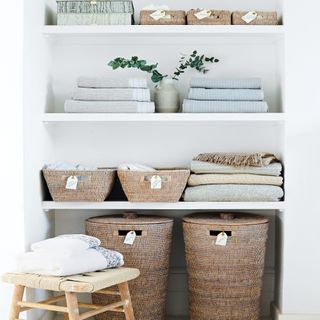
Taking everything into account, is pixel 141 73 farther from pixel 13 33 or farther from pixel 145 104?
pixel 13 33

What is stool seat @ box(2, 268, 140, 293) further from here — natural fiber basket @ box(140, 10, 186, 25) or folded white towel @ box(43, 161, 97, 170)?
natural fiber basket @ box(140, 10, 186, 25)

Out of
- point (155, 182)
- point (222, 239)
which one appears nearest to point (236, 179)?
point (222, 239)

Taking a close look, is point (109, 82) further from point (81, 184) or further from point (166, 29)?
point (81, 184)

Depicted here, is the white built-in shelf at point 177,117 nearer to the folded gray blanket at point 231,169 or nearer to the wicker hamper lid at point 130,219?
the folded gray blanket at point 231,169

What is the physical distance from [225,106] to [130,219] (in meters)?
0.80

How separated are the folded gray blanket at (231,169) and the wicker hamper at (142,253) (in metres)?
0.34

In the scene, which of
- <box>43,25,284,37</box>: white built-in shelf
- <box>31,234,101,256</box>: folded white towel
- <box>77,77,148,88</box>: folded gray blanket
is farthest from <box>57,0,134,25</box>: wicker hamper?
<box>31,234,101,256</box>: folded white towel

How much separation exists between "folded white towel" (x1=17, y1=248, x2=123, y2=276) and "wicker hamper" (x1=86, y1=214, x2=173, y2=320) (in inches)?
14.8

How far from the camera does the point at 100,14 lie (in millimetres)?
3896

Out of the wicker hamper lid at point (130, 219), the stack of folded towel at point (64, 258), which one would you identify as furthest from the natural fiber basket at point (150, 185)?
the stack of folded towel at point (64, 258)

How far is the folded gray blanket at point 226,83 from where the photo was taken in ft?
Answer: 12.7

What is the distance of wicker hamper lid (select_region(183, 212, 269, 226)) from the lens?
379cm

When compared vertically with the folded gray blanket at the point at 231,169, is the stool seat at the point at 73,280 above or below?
below

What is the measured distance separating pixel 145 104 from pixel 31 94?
0.62 m
